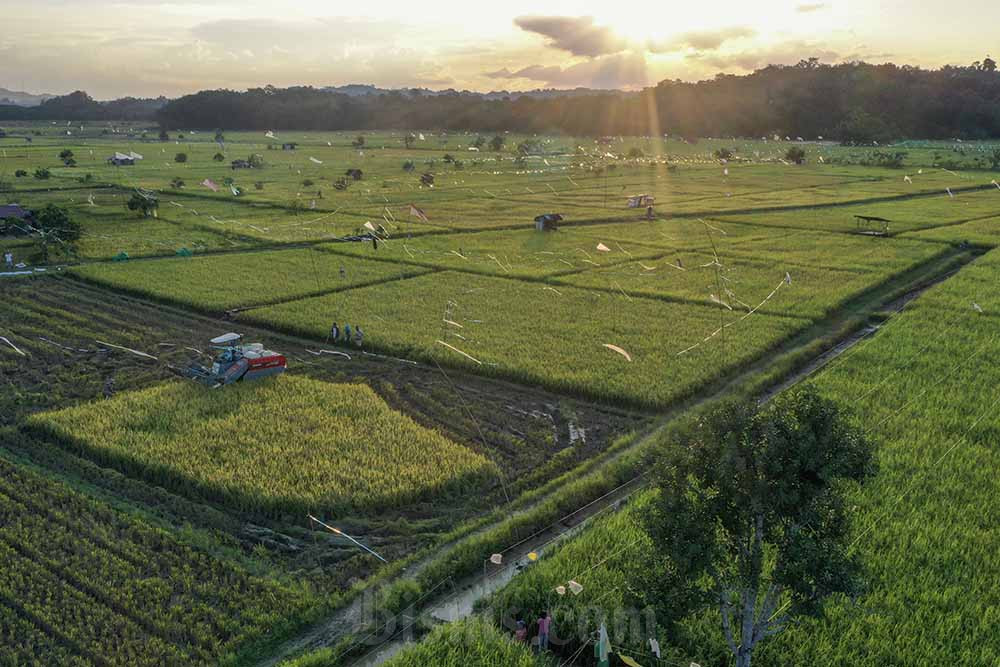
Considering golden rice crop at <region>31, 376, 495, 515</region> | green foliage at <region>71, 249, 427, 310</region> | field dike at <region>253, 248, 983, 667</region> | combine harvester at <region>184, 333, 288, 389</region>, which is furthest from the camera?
green foliage at <region>71, 249, 427, 310</region>

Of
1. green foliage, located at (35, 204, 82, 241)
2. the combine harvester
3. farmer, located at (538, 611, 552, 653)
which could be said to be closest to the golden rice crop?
the combine harvester

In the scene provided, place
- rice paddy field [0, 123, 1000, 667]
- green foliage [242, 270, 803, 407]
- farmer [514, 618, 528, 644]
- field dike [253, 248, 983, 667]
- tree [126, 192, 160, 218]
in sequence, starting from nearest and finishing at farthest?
1. farmer [514, 618, 528, 644]
2. field dike [253, 248, 983, 667]
3. rice paddy field [0, 123, 1000, 667]
4. green foliage [242, 270, 803, 407]
5. tree [126, 192, 160, 218]

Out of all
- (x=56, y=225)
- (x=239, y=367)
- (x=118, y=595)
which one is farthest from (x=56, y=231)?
(x=118, y=595)

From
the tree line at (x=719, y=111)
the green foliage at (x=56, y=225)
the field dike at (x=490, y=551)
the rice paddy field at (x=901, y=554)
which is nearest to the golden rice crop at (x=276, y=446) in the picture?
the field dike at (x=490, y=551)

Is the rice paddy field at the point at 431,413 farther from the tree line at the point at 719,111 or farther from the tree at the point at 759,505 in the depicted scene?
the tree line at the point at 719,111

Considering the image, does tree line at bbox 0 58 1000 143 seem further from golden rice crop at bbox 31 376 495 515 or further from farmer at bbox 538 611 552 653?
farmer at bbox 538 611 552 653

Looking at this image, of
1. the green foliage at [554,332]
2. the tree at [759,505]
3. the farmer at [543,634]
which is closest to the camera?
the tree at [759,505]

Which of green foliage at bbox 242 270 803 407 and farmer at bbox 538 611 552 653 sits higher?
green foliage at bbox 242 270 803 407

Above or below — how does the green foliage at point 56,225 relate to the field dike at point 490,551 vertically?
above
